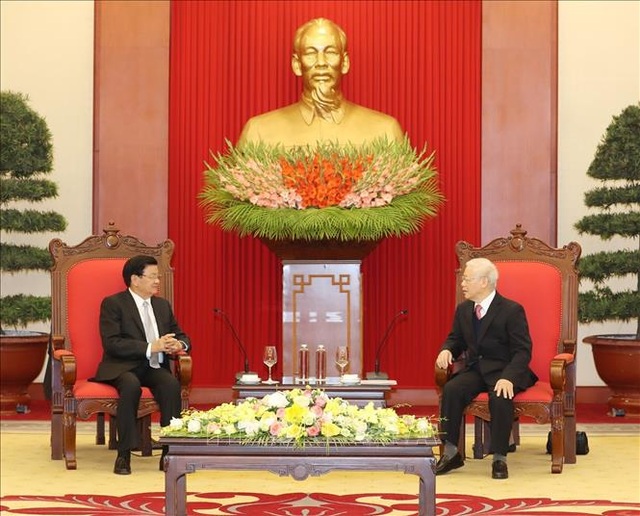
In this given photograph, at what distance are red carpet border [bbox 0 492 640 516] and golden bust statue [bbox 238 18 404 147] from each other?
3219 mm

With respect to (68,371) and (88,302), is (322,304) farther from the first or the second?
(68,371)

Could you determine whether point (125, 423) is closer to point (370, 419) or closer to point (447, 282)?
point (370, 419)

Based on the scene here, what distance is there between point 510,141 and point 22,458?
400cm

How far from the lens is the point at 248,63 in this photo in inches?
358

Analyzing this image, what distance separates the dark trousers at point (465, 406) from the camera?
6.21 m

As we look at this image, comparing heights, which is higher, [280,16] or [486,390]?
[280,16]

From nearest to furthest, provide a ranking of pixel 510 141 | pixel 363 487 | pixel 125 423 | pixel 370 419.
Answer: pixel 370 419, pixel 363 487, pixel 125 423, pixel 510 141

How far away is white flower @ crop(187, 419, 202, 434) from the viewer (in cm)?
473

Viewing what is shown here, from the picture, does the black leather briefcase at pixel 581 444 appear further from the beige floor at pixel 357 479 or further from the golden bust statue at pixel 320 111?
the golden bust statue at pixel 320 111

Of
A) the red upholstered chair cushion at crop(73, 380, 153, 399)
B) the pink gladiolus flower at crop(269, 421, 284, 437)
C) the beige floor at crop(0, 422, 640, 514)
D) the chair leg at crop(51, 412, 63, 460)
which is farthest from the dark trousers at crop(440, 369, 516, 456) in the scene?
the chair leg at crop(51, 412, 63, 460)

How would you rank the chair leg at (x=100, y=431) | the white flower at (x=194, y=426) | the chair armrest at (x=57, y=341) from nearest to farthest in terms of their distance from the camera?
the white flower at (x=194, y=426), the chair armrest at (x=57, y=341), the chair leg at (x=100, y=431)

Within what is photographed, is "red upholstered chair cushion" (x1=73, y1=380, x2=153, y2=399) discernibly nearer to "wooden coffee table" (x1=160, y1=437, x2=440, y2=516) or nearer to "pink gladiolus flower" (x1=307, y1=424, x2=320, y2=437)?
"wooden coffee table" (x1=160, y1=437, x2=440, y2=516)

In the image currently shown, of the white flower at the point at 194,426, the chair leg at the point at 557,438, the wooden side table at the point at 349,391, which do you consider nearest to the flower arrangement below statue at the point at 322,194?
the wooden side table at the point at 349,391

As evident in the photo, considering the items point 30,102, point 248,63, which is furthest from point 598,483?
point 30,102
